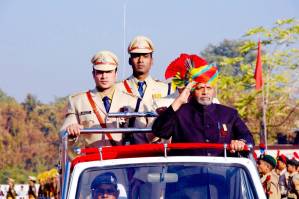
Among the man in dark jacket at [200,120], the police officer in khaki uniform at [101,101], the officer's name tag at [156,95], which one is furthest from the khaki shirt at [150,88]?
the man in dark jacket at [200,120]

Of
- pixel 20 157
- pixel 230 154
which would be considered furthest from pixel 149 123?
pixel 20 157

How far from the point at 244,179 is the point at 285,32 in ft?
123

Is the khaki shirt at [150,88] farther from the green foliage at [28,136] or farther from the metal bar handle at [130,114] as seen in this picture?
the green foliage at [28,136]

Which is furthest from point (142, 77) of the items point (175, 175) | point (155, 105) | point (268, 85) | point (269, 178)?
point (268, 85)

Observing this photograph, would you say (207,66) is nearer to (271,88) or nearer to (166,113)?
(166,113)

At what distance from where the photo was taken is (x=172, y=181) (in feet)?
26.6

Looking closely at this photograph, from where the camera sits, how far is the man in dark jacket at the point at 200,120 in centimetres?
891

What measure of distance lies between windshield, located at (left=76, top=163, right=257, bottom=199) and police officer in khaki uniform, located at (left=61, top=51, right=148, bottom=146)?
221cm

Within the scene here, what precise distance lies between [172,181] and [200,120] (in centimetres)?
99

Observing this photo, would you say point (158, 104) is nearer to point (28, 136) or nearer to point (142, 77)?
point (142, 77)

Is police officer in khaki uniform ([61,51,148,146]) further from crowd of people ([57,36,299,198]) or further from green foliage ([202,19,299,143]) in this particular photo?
green foliage ([202,19,299,143])

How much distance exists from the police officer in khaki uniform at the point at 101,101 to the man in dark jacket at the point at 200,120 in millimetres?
1521

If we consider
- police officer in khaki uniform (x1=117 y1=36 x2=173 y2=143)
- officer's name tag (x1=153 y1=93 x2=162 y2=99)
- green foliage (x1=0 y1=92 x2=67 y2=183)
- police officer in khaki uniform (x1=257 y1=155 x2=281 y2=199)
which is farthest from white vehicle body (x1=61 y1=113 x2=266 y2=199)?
green foliage (x1=0 y1=92 x2=67 y2=183)

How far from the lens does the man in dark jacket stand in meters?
8.91
